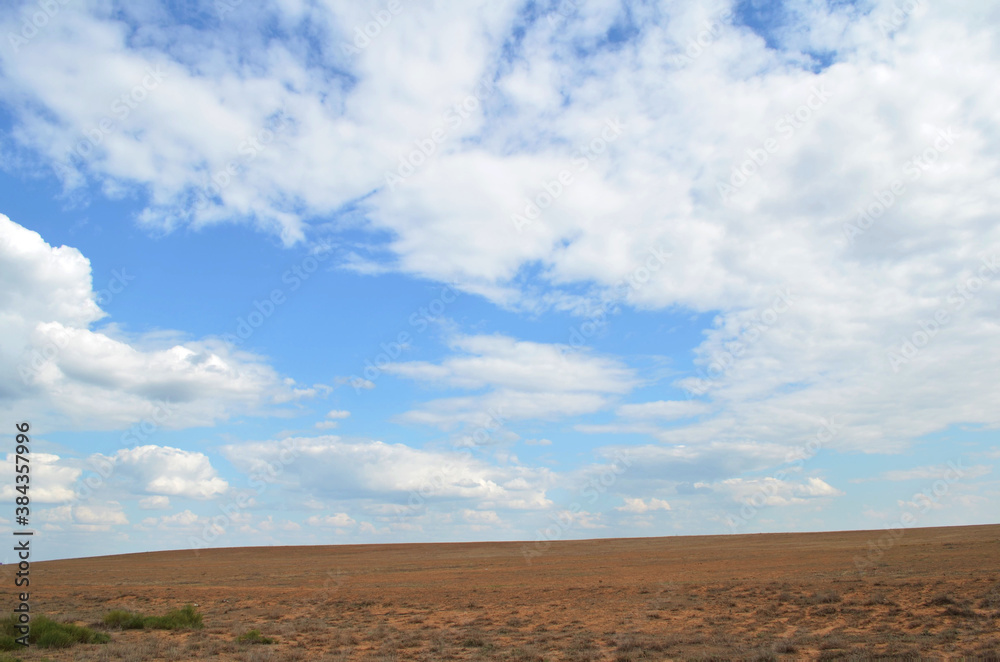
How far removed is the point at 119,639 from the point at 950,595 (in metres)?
32.9

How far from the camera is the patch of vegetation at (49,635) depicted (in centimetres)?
2071

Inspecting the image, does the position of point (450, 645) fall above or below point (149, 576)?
above

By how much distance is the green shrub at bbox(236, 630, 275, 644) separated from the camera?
23.2m

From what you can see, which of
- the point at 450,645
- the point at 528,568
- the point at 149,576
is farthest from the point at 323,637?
the point at 149,576

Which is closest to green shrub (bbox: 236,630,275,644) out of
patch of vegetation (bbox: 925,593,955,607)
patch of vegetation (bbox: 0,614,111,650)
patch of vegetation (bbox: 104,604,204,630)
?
patch of vegetation (bbox: 0,614,111,650)

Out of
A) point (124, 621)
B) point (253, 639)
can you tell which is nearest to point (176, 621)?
point (124, 621)

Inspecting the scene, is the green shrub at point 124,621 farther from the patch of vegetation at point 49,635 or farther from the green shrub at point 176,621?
the patch of vegetation at point 49,635

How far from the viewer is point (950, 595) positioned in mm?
25391

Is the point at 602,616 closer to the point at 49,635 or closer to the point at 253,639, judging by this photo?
the point at 253,639

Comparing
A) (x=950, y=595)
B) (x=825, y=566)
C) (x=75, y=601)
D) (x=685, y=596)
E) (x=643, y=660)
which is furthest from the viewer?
(x=825, y=566)

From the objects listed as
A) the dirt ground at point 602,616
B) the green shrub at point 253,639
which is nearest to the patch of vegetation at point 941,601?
the dirt ground at point 602,616

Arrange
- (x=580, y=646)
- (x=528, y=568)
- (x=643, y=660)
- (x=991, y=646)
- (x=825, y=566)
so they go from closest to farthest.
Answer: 1. (x=991, y=646)
2. (x=643, y=660)
3. (x=580, y=646)
4. (x=825, y=566)
5. (x=528, y=568)

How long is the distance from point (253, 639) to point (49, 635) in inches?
260

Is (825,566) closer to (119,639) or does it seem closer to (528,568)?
(528,568)
